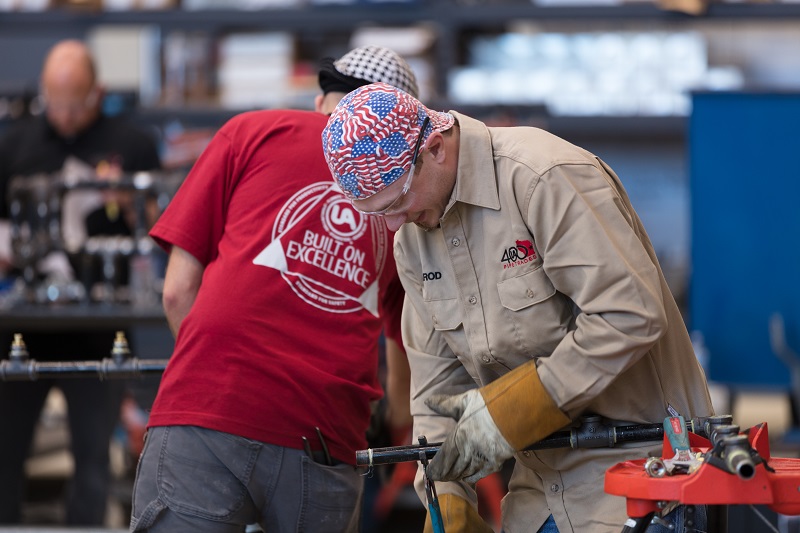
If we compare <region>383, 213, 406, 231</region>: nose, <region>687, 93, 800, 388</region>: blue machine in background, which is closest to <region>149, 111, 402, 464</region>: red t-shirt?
<region>383, 213, 406, 231</region>: nose

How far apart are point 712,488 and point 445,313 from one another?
23.8 inches

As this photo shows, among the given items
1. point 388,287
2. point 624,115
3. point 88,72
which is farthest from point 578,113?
point 388,287

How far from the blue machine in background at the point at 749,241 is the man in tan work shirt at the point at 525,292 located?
2.67m

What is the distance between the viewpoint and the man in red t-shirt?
211cm

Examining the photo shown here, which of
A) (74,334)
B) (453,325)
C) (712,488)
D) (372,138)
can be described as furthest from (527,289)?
(74,334)

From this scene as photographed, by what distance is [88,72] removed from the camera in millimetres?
4426

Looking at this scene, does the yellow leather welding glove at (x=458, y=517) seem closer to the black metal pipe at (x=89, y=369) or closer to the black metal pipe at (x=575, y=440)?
the black metal pipe at (x=575, y=440)

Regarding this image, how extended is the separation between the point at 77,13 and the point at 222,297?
5121 millimetres

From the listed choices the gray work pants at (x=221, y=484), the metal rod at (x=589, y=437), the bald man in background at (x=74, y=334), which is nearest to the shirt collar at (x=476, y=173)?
the metal rod at (x=589, y=437)

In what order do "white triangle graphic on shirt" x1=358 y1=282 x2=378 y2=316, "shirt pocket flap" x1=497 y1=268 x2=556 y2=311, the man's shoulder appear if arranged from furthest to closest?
the man's shoulder < "white triangle graphic on shirt" x1=358 y1=282 x2=378 y2=316 < "shirt pocket flap" x1=497 y1=268 x2=556 y2=311

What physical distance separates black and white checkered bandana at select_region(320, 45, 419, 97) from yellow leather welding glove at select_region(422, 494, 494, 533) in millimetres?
854

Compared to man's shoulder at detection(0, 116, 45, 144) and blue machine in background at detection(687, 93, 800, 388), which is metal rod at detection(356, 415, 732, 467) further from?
man's shoulder at detection(0, 116, 45, 144)

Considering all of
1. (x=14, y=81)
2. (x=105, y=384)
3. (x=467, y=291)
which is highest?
(x=467, y=291)

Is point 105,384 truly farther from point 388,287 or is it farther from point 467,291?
point 467,291
